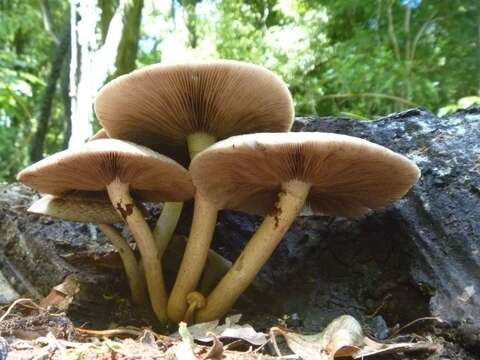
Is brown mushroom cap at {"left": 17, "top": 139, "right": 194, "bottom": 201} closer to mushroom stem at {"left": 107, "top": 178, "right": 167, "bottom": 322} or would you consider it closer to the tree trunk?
mushroom stem at {"left": 107, "top": 178, "right": 167, "bottom": 322}

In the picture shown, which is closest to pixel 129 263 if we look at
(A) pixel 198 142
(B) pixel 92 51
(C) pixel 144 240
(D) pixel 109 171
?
(C) pixel 144 240

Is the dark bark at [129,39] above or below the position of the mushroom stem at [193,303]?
above

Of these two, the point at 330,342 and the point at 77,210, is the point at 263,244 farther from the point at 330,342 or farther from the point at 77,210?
the point at 77,210

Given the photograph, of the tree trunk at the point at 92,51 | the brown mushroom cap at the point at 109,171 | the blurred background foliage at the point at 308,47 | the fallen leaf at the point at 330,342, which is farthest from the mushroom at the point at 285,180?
the blurred background foliage at the point at 308,47

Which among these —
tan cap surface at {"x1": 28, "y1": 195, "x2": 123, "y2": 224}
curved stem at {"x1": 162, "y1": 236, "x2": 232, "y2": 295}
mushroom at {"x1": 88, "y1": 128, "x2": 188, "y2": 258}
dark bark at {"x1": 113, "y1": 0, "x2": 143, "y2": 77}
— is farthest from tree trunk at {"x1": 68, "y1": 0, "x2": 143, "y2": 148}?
curved stem at {"x1": 162, "y1": 236, "x2": 232, "y2": 295}

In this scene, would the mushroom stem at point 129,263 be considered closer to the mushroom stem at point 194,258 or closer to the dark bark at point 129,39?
the mushroom stem at point 194,258
